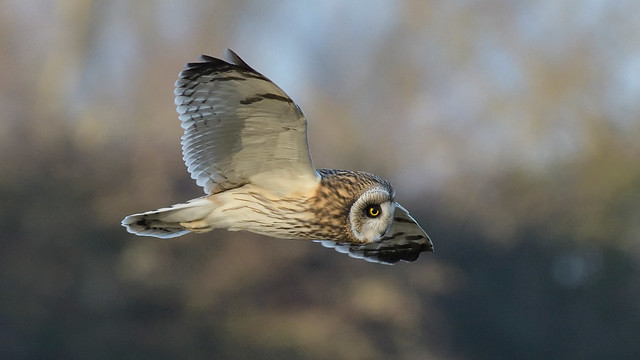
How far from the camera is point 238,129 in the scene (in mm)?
3172

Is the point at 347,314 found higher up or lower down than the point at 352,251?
lower down

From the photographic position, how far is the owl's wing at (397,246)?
12.4 ft

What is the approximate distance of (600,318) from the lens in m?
14.1

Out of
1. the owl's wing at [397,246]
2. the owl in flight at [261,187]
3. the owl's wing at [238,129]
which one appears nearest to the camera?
the owl's wing at [238,129]

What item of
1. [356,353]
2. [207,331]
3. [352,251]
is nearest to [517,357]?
[356,353]

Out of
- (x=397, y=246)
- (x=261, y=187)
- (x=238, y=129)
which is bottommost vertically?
(x=397, y=246)

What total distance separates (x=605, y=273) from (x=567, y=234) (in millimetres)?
1022

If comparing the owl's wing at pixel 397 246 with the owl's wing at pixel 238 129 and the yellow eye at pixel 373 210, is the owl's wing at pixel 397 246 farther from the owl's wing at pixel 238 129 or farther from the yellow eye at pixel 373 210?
the owl's wing at pixel 238 129

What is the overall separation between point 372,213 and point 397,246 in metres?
0.61

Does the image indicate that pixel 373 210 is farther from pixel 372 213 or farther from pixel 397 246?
pixel 397 246

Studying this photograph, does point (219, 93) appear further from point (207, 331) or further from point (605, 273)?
point (605, 273)

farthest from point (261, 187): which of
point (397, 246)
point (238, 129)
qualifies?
point (397, 246)

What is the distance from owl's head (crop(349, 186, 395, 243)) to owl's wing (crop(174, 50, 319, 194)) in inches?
7.5

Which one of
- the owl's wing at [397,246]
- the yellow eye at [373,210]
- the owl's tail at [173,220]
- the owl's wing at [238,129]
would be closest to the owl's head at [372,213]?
the yellow eye at [373,210]
